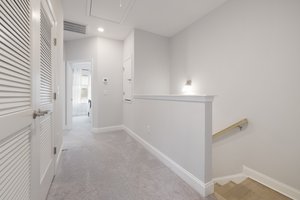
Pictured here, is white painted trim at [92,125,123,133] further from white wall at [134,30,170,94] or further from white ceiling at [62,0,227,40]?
white ceiling at [62,0,227,40]

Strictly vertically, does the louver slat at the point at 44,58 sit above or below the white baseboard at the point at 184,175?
above

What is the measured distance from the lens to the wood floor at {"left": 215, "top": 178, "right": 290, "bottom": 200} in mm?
1724

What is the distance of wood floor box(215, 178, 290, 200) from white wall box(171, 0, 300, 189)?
0.20 m

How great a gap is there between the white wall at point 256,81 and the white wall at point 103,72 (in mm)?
2375

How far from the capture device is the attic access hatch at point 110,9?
8.45ft

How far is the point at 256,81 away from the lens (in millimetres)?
2088

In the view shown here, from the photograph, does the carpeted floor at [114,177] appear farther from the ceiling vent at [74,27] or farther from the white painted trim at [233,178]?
the ceiling vent at [74,27]

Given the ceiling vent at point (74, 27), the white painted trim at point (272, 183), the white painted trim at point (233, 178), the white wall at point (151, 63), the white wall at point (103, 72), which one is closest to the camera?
the white painted trim at point (272, 183)

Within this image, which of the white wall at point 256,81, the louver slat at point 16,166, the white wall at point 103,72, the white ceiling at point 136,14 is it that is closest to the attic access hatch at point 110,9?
the white ceiling at point 136,14

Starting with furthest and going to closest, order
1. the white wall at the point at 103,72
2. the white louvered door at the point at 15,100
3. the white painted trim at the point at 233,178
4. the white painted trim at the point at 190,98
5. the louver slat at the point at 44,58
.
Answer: the white wall at the point at 103,72
the white painted trim at the point at 233,178
the white painted trim at the point at 190,98
the louver slat at the point at 44,58
the white louvered door at the point at 15,100

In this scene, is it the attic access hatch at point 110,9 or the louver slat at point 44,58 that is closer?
the louver slat at point 44,58

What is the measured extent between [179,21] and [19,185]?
359 centimetres

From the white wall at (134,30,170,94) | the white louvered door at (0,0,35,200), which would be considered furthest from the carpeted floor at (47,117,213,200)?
the white wall at (134,30,170,94)

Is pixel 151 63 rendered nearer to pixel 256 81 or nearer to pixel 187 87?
pixel 187 87
